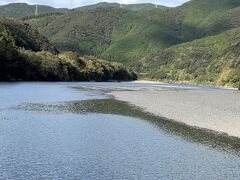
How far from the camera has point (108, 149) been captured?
32406 millimetres

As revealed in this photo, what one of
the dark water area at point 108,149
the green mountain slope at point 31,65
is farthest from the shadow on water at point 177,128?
the green mountain slope at point 31,65

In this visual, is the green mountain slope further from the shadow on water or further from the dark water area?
the dark water area

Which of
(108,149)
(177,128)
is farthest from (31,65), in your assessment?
(108,149)

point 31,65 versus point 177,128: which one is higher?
point 31,65

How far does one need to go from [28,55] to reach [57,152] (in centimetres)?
12094

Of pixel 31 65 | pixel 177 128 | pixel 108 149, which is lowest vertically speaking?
pixel 177 128

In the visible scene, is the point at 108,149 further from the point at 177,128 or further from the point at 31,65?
the point at 31,65

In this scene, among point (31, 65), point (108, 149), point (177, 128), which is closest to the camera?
point (108, 149)

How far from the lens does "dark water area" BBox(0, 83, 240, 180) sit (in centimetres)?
2617

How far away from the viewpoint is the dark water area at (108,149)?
26172 millimetres

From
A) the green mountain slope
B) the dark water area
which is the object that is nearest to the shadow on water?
the dark water area

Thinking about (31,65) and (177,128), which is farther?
(31,65)

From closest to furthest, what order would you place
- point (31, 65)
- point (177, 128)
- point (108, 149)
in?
1. point (108, 149)
2. point (177, 128)
3. point (31, 65)

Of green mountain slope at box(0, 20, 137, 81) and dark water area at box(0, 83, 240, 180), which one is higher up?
green mountain slope at box(0, 20, 137, 81)
